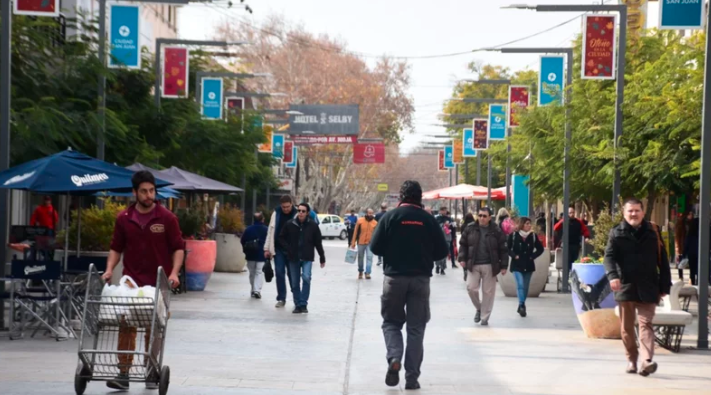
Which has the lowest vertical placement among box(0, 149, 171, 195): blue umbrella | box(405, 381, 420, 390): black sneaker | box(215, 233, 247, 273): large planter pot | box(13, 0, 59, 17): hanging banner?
box(215, 233, 247, 273): large planter pot

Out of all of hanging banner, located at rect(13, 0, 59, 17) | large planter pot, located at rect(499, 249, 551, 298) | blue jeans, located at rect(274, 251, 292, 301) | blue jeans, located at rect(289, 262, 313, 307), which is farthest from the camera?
large planter pot, located at rect(499, 249, 551, 298)

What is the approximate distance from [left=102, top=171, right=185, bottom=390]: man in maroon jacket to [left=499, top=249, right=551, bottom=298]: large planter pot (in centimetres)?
1429

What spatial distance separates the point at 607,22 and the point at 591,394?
1209 centimetres

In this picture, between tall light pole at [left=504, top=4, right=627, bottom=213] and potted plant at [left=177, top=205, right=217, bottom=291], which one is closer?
tall light pole at [left=504, top=4, right=627, bottom=213]

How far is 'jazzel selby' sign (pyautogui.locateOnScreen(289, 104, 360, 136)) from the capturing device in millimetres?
64000

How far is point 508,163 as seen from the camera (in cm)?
2614

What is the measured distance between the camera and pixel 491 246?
58.3ft

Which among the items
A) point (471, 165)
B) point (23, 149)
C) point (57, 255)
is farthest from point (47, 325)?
point (471, 165)

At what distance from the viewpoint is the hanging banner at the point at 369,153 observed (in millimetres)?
69688

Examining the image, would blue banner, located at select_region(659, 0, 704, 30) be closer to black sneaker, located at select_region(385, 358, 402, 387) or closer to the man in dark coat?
the man in dark coat

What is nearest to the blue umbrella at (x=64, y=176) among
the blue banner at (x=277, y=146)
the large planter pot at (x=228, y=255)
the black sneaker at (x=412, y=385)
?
the black sneaker at (x=412, y=385)

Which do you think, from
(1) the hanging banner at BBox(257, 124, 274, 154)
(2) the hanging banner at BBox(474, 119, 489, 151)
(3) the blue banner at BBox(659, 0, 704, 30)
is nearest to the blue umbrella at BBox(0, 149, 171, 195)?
(3) the blue banner at BBox(659, 0, 704, 30)

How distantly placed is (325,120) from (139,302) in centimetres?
5520

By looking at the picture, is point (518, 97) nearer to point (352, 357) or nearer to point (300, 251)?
point (300, 251)
